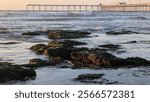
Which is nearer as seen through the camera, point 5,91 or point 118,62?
point 5,91

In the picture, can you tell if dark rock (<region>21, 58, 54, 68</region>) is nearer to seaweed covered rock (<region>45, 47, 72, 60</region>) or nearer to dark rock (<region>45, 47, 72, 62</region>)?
dark rock (<region>45, 47, 72, 62</region>)

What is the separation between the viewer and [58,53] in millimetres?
10414

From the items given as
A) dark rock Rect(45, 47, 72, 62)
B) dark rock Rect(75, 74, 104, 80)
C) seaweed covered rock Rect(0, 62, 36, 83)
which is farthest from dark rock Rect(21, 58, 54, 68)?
dark rock Rect(75, 74, 104, 80)

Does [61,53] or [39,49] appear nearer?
[61,53]

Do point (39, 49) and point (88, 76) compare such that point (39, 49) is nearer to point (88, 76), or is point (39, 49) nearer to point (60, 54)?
point (60, 54)

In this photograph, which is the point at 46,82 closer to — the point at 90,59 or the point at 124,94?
the point at 90,59

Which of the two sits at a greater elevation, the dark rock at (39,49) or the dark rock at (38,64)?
the dark rock at (38,64)

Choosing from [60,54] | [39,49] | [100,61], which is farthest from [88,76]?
[39,49]

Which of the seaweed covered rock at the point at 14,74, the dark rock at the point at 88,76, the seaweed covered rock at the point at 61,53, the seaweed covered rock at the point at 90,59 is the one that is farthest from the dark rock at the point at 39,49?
the dark rock at the point at 88,76

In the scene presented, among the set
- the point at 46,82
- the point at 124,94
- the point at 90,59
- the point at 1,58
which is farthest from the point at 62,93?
the point at 1,58

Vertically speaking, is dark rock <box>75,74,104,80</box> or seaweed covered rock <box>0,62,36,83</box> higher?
seaweed covered rock <box>0,62,36,83</box>

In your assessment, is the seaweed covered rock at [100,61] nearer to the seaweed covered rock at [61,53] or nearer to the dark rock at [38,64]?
the seaweed covered rock at [61,53]

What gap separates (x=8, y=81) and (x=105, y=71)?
223cm

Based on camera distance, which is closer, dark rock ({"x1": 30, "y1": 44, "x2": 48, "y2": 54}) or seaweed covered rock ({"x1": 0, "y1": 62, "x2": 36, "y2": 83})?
seaweed covered rock ({"x1": 0, "y1": 62, "x2": 36, "y2": 83})
